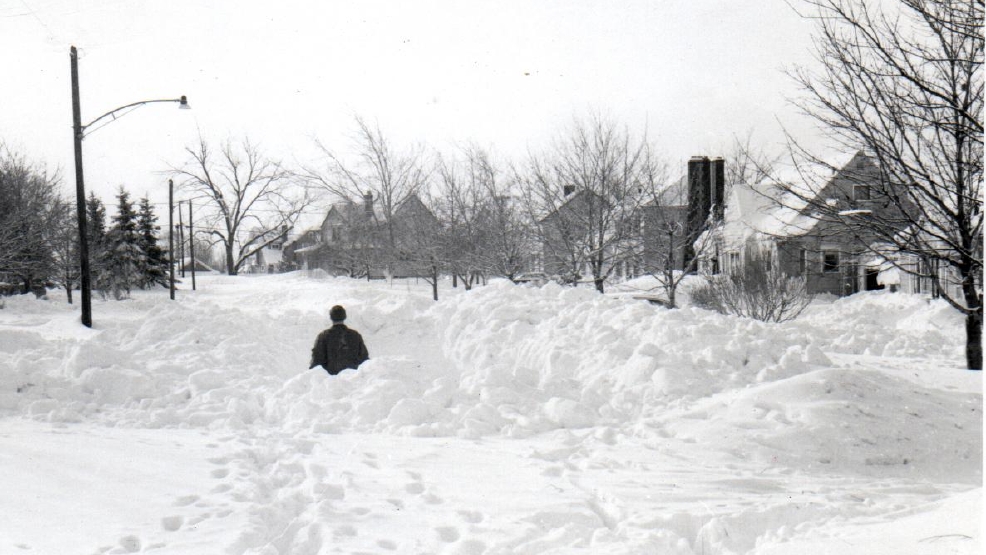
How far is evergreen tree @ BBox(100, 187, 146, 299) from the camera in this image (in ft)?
90.0

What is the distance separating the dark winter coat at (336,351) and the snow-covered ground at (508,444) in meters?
0.51

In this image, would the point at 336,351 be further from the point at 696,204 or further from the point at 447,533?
the point at 696,204

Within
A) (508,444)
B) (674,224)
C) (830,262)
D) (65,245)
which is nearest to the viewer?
(508,444)

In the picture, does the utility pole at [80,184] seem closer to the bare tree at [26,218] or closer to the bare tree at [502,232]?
the bare tree at [26,218]

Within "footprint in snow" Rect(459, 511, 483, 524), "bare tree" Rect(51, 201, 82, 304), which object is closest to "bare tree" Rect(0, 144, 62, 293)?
"bare tree" Rect(51, 201, 82, 304)

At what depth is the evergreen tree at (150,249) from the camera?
31.1 metres

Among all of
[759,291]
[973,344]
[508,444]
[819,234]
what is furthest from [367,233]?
[508,444]

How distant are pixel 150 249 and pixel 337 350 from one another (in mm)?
27705

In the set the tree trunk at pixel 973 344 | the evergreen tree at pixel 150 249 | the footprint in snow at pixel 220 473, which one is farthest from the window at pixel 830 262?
the evergreen tree at pixel 150 249

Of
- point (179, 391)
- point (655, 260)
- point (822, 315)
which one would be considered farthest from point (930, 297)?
point (179, 391)

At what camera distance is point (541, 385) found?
8.66 metres

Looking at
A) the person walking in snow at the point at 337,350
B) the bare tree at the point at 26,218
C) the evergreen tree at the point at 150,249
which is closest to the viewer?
the person walking in snow at the point at 337,350

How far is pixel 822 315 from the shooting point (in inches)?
864

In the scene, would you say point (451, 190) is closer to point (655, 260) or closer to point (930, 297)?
point (655, 260)
